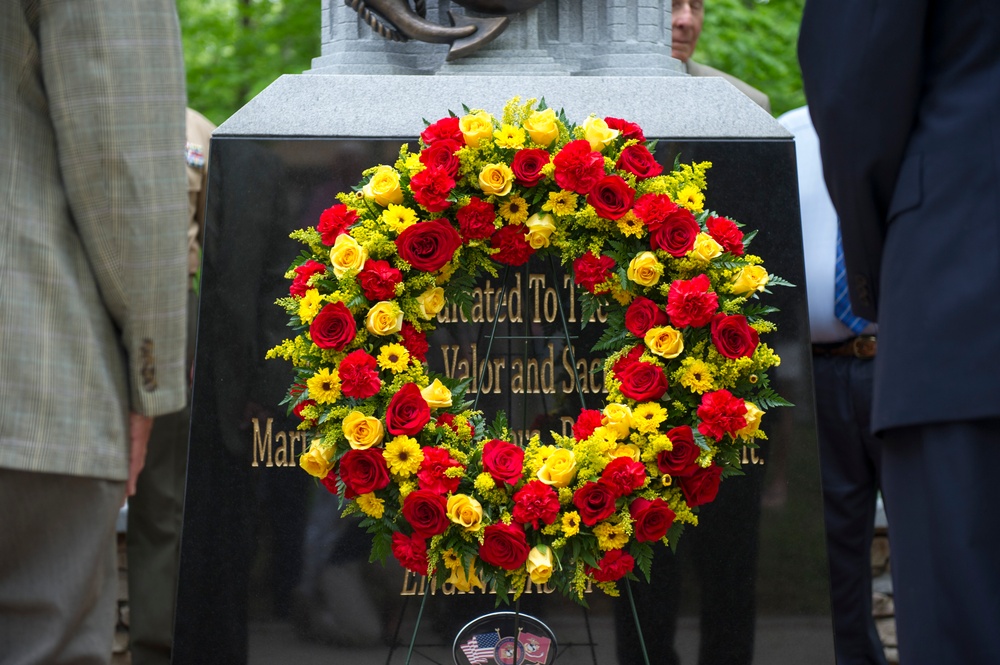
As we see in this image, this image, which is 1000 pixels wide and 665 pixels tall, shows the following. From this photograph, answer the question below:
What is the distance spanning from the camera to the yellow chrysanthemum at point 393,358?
127 inches

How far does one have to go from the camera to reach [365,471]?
3121 mm

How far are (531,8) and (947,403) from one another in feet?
8.18

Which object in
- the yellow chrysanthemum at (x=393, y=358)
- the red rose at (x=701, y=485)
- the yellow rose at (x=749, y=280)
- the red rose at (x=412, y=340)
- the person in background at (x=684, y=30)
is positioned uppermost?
the person in background at (x=684, y=30)

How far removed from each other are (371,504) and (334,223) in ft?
2.60

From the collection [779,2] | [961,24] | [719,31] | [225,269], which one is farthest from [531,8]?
[779,2]

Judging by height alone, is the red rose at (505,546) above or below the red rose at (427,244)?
below

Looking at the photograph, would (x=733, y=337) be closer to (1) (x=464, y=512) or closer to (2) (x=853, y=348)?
(1) (x=464, y=512)

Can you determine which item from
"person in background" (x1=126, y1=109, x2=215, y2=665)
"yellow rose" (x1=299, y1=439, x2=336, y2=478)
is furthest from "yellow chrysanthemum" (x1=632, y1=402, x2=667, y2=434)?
"person in background" (x1=126, y1=109, x2=215, y2=665)

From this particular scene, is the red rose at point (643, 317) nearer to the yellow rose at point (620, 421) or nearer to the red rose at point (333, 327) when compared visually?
the yellow rose at point (620, 421)

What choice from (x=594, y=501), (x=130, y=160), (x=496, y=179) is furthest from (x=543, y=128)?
(x=130, y=160)

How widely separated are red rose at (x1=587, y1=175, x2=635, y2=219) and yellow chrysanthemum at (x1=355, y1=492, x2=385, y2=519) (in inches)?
37.9

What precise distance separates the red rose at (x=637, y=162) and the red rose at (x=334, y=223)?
0.76 m

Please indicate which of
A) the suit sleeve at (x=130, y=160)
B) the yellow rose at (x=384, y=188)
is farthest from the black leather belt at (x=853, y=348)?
the suit sleeve at (x=130, y=160)

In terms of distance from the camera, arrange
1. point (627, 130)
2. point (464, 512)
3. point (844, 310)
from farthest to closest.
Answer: point (844, 310) → point (627, 130) → point (464, 512)
